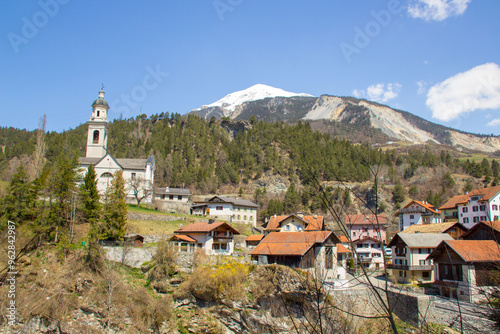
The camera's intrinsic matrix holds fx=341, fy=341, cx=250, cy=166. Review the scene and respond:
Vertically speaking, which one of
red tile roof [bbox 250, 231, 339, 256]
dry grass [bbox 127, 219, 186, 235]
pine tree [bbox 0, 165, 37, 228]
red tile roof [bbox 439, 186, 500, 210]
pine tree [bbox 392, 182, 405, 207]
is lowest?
red tile roof [bbox 250, 231, 339, 256]

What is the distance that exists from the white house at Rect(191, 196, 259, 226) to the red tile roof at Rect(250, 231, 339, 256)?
2130 centimetres

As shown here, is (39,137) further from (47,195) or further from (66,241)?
(66,241)

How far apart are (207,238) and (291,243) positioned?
970 cm

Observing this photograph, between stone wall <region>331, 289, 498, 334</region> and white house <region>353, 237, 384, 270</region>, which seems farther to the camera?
white house <region>353, 237, 384, 270</region>

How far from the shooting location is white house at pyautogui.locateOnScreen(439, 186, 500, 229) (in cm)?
4219

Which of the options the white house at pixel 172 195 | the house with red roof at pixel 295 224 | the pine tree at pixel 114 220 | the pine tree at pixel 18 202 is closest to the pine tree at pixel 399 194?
the house with red roof at pixel 295 224

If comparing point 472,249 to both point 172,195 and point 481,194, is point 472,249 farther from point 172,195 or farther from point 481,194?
point 172,195

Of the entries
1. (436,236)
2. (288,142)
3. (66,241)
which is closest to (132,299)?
(66,241)

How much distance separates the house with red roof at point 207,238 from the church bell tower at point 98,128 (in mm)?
29874

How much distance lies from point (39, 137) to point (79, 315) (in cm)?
2457

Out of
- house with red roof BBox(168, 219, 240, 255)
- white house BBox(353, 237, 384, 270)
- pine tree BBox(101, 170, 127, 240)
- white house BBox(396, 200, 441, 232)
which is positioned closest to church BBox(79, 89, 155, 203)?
pine tree BBox(101, 170, 127, 240)

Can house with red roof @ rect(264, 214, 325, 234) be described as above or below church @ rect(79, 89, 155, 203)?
below

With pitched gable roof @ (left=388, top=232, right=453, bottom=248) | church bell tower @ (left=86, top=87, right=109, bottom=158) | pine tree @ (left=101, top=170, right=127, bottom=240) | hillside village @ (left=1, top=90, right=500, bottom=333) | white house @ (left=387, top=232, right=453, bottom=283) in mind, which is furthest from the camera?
church bell tower @ (left=86, top=87, right=109, bottom=158)

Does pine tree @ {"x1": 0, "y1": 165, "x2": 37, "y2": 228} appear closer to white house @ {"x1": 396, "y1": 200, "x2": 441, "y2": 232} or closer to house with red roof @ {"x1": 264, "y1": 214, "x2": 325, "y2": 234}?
house with red roof @ {"x1": 264, "y1": 214, "x2": 325, "y2": 234}
